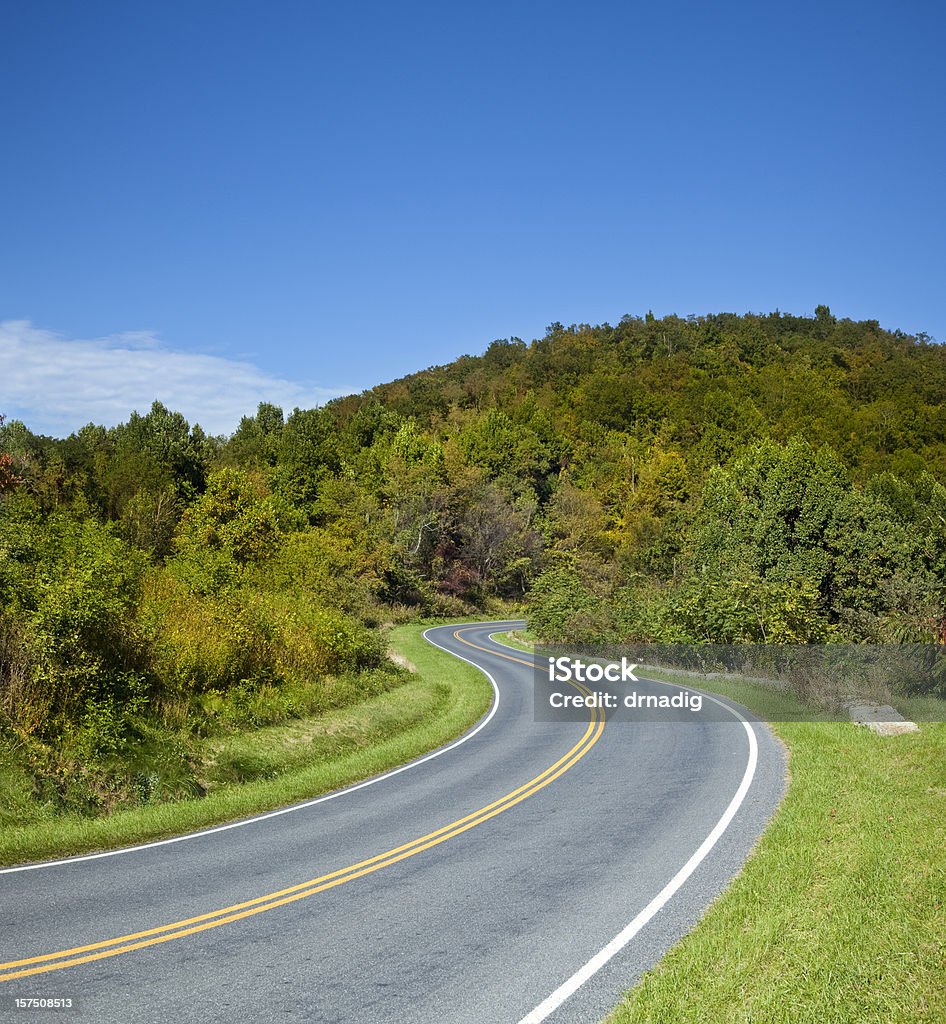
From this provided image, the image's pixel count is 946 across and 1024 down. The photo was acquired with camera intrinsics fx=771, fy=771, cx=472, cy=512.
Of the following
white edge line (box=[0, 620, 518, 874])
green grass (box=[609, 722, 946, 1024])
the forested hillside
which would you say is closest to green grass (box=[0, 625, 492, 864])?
white edge line (box=[0, 620, 518, 874])

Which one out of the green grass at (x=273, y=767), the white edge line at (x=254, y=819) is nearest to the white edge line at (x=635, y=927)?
the white edge line at (x=254, y=819)

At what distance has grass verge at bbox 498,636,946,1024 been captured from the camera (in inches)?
235

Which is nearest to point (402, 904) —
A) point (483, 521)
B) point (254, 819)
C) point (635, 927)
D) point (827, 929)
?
point (635, 927)

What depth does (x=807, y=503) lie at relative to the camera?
132 ft

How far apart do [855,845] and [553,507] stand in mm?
74689

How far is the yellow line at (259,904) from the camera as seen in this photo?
7266 millimetres

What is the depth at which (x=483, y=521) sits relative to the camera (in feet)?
260

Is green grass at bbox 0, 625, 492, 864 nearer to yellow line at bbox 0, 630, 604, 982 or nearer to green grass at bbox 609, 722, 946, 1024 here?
yellow line at bbox 0, 630, 604, 982

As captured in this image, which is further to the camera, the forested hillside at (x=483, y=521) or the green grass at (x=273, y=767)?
the forested hillside at (x=483, y=521)

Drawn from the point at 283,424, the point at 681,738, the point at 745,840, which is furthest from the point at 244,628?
the point at 283,424

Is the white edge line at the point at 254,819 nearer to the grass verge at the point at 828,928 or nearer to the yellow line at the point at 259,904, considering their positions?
the yellow line at the point at 259,904

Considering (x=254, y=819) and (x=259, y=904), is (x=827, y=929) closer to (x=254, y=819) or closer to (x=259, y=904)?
(x=259, y=904)

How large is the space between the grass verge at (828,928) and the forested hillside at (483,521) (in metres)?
12.3

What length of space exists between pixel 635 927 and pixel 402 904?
2596mm
